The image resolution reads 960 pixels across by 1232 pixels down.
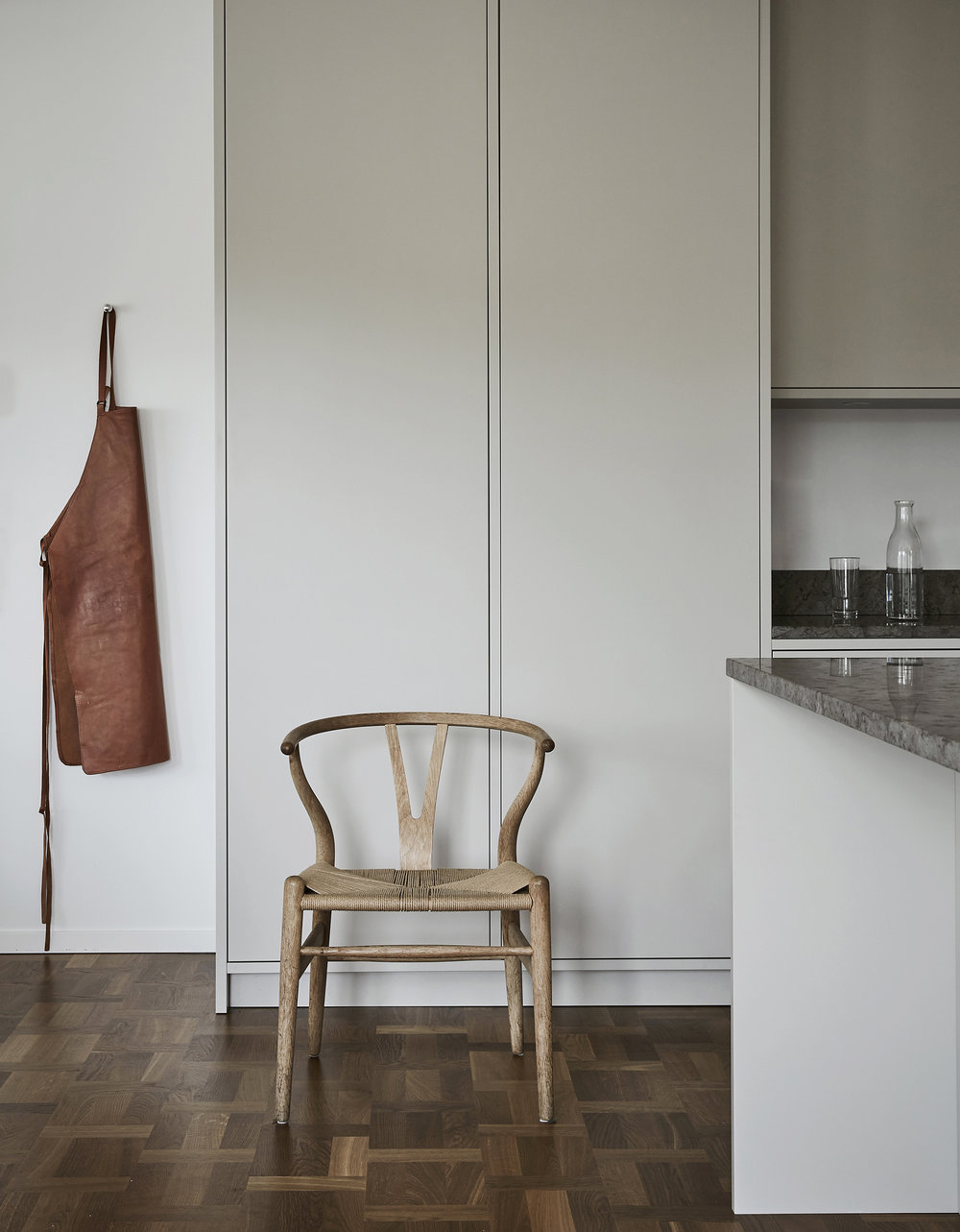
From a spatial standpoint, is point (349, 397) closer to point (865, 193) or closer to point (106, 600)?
point (106, 600)

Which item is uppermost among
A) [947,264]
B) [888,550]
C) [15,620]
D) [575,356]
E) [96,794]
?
[947,264]

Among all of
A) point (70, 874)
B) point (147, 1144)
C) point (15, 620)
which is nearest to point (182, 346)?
point (15, 620)

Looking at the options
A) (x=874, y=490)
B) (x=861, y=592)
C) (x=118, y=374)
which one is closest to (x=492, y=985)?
(x=861, y=592)

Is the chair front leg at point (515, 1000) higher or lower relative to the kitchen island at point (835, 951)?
lower

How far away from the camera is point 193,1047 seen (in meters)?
2.32

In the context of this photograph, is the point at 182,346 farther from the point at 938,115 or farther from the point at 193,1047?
the point at 938,115

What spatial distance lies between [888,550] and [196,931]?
223cm

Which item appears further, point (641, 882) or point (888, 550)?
point (888, 550)

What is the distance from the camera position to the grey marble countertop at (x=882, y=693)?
95cm

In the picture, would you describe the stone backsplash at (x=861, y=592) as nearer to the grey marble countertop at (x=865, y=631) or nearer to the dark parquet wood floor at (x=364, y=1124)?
the grey marble countertop at (x=865, y=631)

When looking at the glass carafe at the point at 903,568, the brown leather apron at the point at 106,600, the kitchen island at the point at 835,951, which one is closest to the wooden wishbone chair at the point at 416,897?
the kitchen island at the point at 835,951

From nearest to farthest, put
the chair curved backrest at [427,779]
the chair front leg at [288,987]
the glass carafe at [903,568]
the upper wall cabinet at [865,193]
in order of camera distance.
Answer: the chair front leg at [288,987] → the chair curved backrest at [427,779] → the upper wall cabinet at [865,193] → the glass carafe at [903,568]

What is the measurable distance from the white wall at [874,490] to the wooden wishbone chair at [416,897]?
123 cm

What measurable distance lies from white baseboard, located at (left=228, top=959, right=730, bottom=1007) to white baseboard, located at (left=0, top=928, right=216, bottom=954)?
489 millimetres
